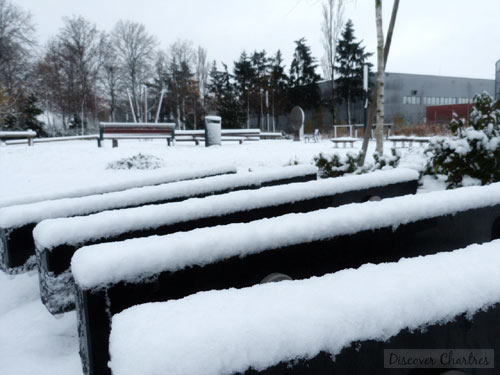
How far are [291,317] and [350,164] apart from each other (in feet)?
18.8

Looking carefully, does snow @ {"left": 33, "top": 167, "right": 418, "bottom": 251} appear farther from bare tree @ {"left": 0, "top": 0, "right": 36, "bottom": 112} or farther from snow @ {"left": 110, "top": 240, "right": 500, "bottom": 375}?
bare tree @ {"left": 0, "top": 0, "right": 36, "bottom": 112}

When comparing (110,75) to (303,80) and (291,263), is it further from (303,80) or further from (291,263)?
(291,263)

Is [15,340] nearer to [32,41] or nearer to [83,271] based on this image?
[83,271]

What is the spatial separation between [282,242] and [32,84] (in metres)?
43.3

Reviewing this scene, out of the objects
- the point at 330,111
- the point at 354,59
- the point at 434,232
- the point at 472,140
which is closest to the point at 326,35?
the point at 354,59

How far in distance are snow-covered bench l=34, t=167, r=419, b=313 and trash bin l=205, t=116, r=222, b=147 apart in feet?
43.5

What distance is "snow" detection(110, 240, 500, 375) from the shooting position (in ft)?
3.18

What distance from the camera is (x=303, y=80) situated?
45438 mm

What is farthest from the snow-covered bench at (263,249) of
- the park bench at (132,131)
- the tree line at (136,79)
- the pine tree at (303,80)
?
the pine tree at (303,80)

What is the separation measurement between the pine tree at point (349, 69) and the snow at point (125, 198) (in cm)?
3750

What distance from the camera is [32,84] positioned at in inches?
1492

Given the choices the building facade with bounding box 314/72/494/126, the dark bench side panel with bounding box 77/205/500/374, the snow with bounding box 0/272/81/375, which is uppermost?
→ the building facade with bounding box 314/72/494/126

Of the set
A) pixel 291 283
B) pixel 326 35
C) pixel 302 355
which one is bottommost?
pixel 302 355

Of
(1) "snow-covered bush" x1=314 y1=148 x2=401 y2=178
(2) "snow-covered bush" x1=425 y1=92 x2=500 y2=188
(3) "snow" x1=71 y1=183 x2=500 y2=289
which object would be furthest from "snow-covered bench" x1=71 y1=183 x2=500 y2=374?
(1) "snow-covered bush" x1=314 y1=148 x2=401 y2=178
